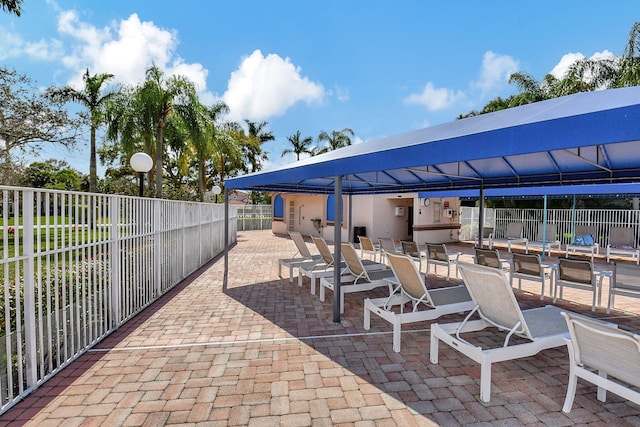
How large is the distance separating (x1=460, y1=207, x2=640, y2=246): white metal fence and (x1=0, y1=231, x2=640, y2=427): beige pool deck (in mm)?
10742

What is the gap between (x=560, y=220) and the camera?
48.8 feet

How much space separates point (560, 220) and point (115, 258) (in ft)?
56.9

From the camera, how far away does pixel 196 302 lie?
6.11m

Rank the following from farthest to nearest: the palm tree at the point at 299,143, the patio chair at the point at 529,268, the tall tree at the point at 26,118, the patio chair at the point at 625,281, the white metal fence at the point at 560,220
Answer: the palm tree at the point at 299,143, the white metal fence at the point at 560,220, the tall tree at the point at 26,118, the patio chair at the point at 529,268, the patio chair at the point at 625,281

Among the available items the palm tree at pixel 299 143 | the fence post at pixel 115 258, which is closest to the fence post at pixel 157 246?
the fence post at pixel 115 258

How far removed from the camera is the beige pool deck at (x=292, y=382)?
2.74 m

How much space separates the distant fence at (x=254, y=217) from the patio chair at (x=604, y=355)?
22.9m

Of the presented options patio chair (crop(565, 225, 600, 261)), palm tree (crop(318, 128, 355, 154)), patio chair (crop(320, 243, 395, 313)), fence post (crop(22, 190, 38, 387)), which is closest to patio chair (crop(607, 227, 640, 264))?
patio chair (crop(565, 225, 600, 261))

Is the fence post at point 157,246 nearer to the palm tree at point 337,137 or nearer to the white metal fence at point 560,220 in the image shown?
the white metal fence at point 560,220

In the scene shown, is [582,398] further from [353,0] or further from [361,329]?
[353,0]

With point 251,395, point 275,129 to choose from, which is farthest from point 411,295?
point 275,129

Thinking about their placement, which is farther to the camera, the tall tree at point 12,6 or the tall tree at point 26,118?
the tall tree at point 26,118

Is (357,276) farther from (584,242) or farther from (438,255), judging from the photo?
(584,242)

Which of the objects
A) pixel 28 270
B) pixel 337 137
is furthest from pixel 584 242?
pixel 337 137
